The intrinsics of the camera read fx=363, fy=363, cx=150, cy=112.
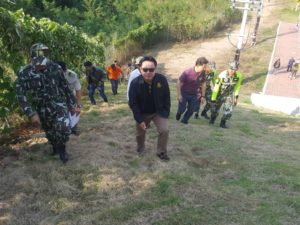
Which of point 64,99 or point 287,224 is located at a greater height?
point 64,99

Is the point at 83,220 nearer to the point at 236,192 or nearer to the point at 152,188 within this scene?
the point at 152,188

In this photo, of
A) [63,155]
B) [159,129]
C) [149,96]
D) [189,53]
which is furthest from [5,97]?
[189,53]

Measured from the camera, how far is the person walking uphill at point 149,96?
5363mm

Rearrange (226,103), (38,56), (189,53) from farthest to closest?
(189,53)
(226,103)
(38,56)

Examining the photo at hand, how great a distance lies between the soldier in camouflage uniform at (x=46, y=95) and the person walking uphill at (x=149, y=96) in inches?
38.3

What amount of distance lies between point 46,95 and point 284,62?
2993 centimetres

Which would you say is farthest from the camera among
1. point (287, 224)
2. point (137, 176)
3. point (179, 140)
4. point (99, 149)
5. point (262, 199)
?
point (179, 140)

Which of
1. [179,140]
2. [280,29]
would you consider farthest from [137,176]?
A: [280,29]

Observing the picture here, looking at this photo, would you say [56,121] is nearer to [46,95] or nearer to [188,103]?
[46,95]

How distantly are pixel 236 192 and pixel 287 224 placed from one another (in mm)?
891

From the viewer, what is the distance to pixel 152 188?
5.18 metres

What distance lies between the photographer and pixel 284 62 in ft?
104

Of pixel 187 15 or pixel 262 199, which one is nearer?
pixel 262 199

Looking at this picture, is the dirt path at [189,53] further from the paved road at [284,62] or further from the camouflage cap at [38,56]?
the camouflage cap at [38,56]
